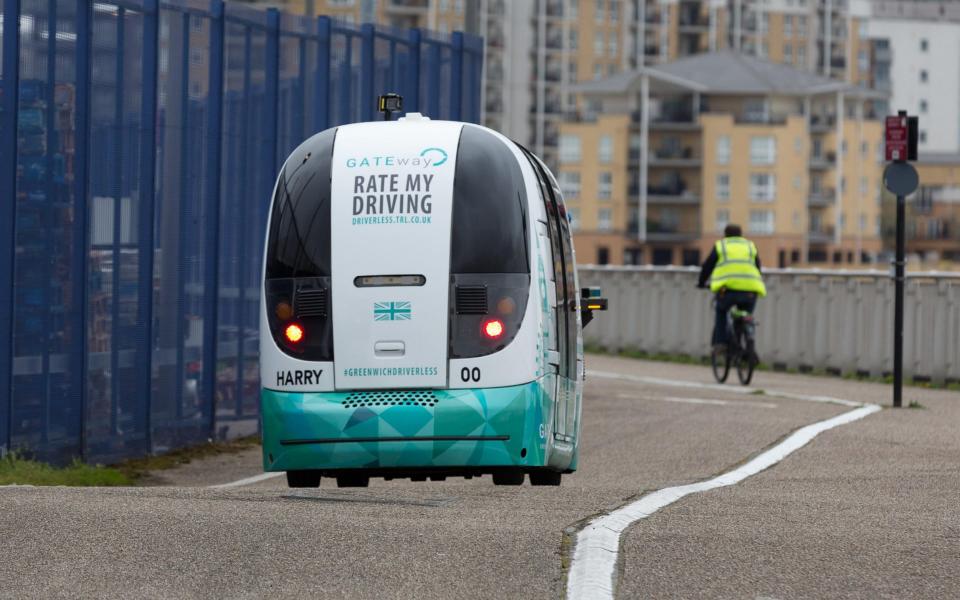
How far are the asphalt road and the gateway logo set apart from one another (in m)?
1.84

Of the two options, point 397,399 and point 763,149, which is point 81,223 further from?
point 763,149

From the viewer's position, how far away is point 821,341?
27453 mm

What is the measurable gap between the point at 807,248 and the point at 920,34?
5981 cm

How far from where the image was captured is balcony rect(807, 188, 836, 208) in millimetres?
136625

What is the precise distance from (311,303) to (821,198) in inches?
5067

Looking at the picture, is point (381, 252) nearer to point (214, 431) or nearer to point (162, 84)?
point (162, 84)

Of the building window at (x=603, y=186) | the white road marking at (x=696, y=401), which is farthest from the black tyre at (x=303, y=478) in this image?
the building window at (x=603, y=186)

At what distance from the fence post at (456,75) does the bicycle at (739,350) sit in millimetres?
4342

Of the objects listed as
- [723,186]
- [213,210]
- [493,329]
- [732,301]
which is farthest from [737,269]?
[723,186]

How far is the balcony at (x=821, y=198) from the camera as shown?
5379 inches

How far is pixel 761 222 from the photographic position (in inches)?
5256

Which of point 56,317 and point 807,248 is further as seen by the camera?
point 807,248

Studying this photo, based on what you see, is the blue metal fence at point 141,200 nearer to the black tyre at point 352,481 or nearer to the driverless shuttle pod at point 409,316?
the black tyre at point 352,481

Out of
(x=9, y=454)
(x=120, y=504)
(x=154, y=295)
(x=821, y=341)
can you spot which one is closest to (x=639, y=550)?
(x=120, y=504)
